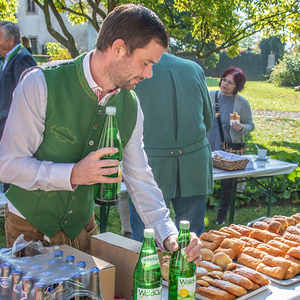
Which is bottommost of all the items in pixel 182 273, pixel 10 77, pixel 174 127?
pixel 182 273

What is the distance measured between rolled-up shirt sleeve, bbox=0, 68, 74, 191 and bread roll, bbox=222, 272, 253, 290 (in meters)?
0.88

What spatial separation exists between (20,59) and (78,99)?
2.83 meters

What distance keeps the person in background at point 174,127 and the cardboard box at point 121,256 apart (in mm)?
1293

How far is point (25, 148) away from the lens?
1.40 m

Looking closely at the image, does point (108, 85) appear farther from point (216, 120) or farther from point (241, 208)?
point (241, 208)

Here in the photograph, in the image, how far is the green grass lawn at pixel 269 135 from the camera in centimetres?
531

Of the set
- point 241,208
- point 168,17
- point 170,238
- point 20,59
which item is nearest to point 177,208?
point 170,238

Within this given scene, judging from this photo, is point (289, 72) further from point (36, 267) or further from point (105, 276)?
point (36, 267)

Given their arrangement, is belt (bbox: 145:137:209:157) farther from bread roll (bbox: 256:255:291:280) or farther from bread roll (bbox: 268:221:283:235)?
bread roll (bbox: 256:255:291:280)

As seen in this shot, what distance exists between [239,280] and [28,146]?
1.12 metres

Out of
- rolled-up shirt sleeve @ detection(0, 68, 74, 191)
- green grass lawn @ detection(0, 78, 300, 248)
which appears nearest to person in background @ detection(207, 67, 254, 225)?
green grass lawn @ detection(0, 78, 300, 248)

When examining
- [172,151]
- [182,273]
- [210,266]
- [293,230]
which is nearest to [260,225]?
[293,230]

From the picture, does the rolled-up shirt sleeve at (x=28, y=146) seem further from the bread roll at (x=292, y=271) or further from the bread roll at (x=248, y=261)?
the bread roll at (x=292, y=271)

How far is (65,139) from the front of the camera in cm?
153
